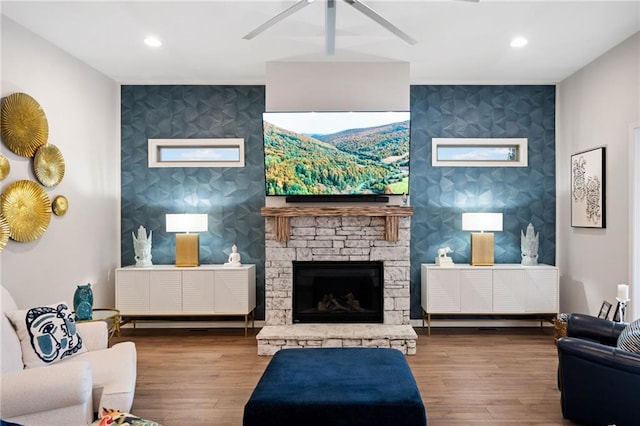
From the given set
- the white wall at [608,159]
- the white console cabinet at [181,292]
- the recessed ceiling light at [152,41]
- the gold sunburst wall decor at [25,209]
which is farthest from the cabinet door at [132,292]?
the white wall at [608,159]

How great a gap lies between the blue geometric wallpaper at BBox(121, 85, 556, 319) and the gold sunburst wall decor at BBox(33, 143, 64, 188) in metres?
1.25

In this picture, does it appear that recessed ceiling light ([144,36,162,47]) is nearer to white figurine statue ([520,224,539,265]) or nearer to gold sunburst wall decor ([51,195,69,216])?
gold sunburst wall decor ([51,195,69,216])

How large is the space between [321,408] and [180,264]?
328 cm

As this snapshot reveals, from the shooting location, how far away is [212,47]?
13.7 feet

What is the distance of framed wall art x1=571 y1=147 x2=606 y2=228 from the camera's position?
432cm

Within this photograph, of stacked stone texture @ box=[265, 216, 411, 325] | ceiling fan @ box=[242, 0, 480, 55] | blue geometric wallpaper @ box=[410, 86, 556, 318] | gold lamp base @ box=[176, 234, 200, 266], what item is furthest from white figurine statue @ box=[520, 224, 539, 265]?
gold lamp base @ box=[176, 234, 200, 266]

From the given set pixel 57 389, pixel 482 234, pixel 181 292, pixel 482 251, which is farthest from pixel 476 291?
pixel 57 389

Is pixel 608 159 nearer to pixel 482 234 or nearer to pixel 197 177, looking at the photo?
pixel 482 234

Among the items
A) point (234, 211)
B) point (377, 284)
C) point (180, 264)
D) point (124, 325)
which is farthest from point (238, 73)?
point (124, 325)

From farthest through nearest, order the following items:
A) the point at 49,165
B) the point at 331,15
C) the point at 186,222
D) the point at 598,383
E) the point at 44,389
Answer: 1. the point at 186,222
2. the point at 49,165
3. the point at 331,15
4. the point at 598,383
5. the point at 44,389

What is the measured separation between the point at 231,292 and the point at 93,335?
5.86ft

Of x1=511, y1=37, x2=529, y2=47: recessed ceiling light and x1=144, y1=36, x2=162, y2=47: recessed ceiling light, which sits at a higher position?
x1=511, y1=37, x2=529, y2=47: recessed ceiling light

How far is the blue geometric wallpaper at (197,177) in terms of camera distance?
Result: 5.29 meters

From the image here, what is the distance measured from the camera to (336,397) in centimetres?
219
